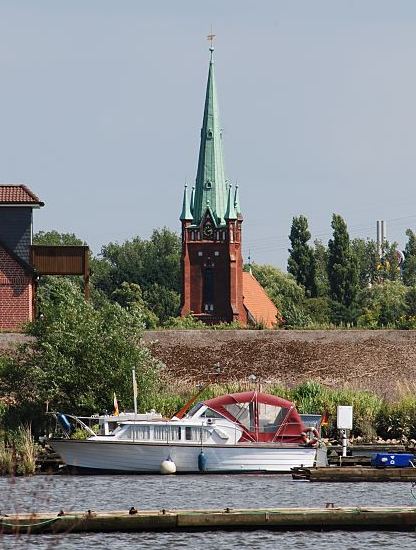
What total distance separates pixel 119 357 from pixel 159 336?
16.0 m

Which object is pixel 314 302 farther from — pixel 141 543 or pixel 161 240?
pixel 141 543

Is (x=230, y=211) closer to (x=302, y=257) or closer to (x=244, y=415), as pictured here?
(x=302, y=257)

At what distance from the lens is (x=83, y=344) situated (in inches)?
2547

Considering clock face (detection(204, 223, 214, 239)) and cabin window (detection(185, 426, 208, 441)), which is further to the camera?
clock face (detection(204, 223, 214, 239))

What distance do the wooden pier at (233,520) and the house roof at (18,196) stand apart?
1981 inches

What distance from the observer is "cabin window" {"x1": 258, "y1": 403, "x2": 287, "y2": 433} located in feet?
193

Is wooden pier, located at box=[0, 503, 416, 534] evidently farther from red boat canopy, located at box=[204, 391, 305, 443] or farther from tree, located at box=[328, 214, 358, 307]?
tree, located at box=[328, 214, 358, 307]

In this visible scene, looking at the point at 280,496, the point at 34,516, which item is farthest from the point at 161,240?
the point at 34,516

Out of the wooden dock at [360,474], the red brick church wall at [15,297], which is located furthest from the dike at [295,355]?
the wooden dock at [360,474]

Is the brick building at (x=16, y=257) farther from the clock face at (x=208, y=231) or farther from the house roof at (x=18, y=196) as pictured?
the clock face at (x=208, y=231)

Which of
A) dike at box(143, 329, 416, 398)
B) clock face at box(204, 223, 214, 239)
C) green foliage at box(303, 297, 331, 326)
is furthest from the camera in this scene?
green foliage at box(303, 297, 331, 326)

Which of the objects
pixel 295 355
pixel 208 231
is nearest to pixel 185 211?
pixel 208 231

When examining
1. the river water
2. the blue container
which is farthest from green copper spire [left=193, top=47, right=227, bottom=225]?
the blue container

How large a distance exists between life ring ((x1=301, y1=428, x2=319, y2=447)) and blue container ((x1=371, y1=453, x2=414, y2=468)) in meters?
6.52
